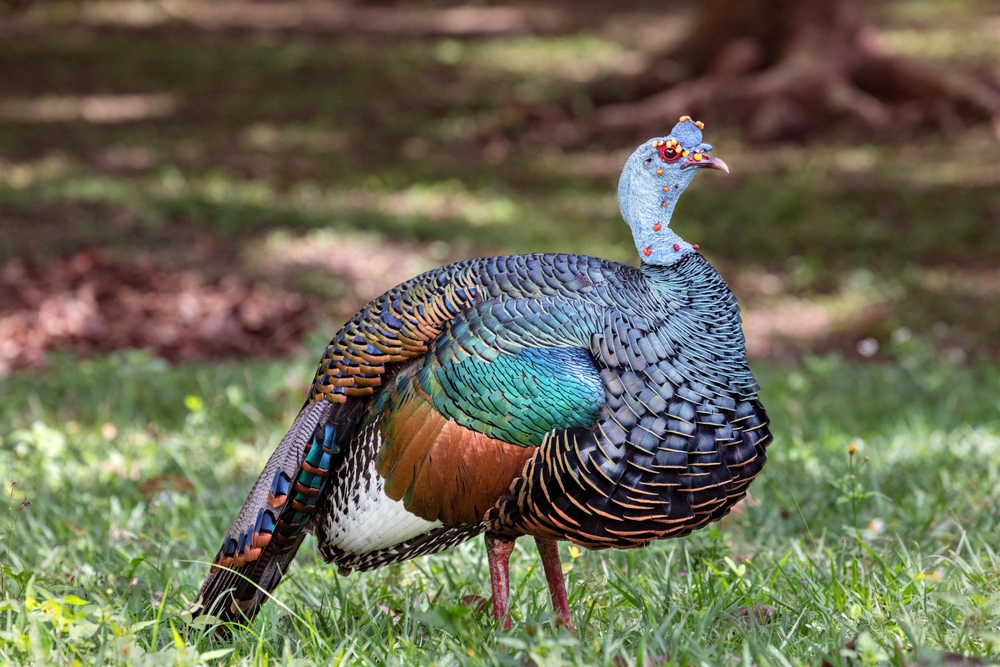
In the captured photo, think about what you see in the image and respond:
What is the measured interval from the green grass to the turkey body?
0.23 m

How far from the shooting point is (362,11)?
1970cm

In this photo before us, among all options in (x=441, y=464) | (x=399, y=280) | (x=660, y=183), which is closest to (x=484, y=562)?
(x=441, y=464)

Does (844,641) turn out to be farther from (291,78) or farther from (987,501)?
(291,78)

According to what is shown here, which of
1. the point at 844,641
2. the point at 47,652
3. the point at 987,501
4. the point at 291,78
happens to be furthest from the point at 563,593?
the point at 291,78

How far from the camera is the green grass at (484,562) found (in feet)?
8.64

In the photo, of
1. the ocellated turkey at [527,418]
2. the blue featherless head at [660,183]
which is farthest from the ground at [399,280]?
the blue featherless head at [660,183]

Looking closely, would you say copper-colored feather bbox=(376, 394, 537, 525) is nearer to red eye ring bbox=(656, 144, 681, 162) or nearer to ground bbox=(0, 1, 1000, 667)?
ground bbox=(0, 1, 1000, 667)

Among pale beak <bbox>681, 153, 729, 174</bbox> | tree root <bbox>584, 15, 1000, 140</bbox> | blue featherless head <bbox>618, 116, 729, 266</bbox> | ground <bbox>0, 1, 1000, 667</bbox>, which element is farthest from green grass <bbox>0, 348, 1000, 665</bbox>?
tree root <bbox>584, 15, 1000, 140</bbox>

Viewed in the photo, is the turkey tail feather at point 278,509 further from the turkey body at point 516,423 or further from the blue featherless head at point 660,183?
the blue featherless head at point 660,183

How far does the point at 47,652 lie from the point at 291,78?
45.2 feet

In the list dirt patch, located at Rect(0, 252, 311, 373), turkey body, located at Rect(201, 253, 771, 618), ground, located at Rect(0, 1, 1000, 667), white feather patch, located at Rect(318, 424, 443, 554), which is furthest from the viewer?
dirt patch, located at Rect(0, 252, 311, 373)

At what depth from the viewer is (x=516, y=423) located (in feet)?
8.58

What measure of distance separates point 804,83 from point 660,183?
986 centimetres

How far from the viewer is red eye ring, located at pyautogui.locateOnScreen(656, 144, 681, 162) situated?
277 centimetres
